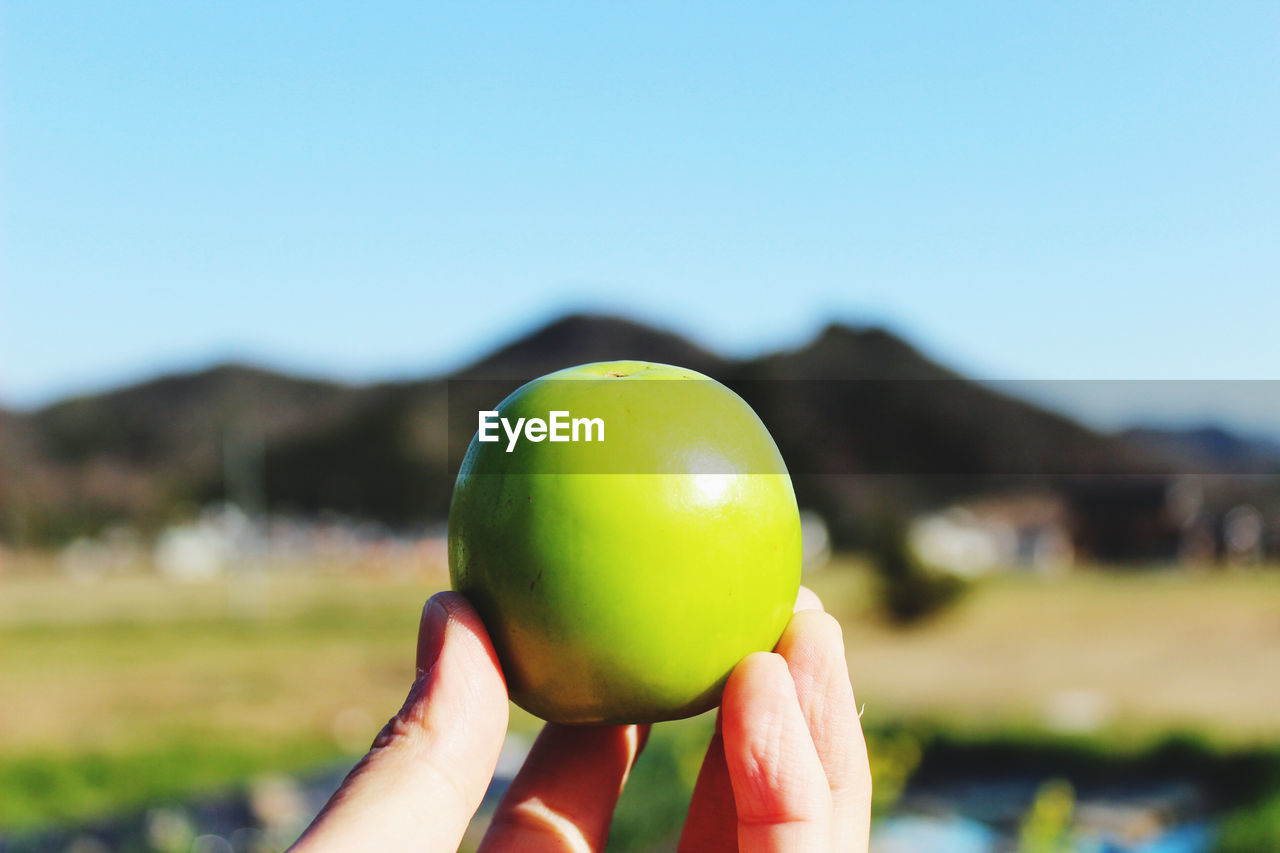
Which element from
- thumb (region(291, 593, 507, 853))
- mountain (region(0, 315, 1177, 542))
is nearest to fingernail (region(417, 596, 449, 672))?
thumb (region(291, 593, 507, 853))

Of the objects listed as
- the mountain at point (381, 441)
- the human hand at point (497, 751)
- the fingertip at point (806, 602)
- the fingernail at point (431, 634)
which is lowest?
the mountain at point (381, 441)

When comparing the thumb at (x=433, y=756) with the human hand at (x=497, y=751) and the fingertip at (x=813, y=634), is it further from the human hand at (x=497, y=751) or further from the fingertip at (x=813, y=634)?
the fingertip at (x=813, y=634)

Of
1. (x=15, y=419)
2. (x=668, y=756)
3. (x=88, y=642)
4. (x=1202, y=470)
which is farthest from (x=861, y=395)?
(x=668, y=756)

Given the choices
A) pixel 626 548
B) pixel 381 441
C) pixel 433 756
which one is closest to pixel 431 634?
pixel 433 756

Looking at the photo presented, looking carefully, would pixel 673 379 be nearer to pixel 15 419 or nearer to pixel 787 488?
pixel 787 488

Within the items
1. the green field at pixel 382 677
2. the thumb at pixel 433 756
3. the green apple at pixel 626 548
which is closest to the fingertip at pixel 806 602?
the green apple at pixel 626 548

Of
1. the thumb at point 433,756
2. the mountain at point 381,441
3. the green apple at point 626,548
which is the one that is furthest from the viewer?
the mountain at point 381,441
